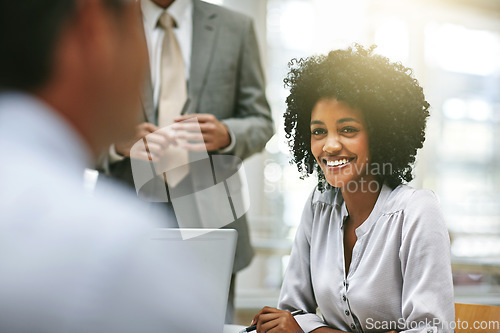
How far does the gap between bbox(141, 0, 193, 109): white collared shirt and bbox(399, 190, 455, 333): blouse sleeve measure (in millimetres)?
881

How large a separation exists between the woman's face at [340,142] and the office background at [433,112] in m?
2.59

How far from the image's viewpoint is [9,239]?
401mm

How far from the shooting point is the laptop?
2.34 ft

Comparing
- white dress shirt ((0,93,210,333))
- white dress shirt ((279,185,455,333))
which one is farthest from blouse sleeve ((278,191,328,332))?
white dress shirt ((0,93,210,333))

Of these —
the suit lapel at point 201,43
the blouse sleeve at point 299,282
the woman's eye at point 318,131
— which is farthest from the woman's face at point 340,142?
the suit lapel at point 201,43

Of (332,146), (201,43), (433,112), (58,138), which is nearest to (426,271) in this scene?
(332,146)

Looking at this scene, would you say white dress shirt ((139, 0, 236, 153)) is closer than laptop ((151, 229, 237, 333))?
No

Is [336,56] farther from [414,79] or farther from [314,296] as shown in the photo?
[314,296]

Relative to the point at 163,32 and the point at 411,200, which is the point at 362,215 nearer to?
the point at 411,200

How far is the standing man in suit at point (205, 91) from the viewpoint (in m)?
1.56

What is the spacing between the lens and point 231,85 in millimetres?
1821

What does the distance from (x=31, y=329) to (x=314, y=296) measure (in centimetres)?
98

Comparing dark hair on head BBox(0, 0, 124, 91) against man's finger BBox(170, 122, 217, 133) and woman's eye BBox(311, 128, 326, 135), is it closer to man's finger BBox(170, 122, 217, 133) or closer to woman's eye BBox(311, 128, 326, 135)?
woman's eye BBox(311, 128, 326, 135)

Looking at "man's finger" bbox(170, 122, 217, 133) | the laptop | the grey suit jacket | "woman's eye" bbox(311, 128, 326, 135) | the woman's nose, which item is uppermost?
the grey suit jacket
